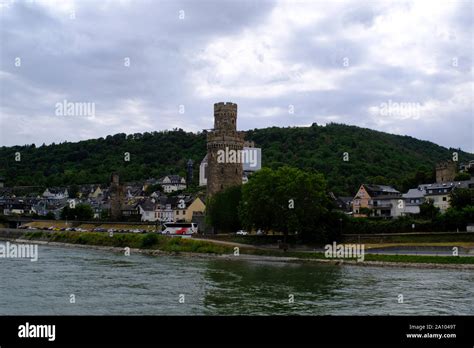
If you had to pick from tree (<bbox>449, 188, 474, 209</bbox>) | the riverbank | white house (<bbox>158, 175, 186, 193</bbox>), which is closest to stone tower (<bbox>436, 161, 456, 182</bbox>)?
tree (<bbox>449, 188, 474, 209</bbox>)

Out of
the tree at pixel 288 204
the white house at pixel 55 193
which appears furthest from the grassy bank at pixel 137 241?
the white house at pixel 55 193

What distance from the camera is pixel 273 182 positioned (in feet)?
223

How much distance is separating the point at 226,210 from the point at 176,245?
1086 centimetres

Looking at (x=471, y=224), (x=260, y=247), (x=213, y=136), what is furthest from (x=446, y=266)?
(x=213, y=136)

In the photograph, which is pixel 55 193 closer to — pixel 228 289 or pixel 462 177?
pixel 462 177

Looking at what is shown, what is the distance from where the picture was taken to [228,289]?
120 ft

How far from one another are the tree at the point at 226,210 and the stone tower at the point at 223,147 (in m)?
4.88

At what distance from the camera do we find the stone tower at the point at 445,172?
320 ft

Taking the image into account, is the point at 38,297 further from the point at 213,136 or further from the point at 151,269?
the point at 213,136

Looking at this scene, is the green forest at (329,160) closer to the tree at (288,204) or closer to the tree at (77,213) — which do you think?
the tree at (77,213)

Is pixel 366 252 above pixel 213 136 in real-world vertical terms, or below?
below

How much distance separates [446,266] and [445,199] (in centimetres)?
3614
